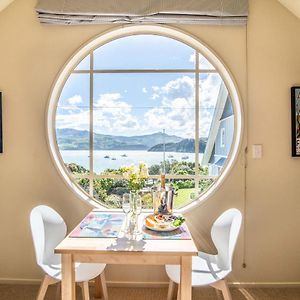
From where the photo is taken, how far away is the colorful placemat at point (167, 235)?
175 cm

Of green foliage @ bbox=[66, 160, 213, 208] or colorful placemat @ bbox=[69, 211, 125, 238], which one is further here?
green foliage @ bbox=[66, 160, 213, 208]

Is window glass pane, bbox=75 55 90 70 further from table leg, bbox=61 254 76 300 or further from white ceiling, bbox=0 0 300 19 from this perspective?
table leg, bbox=61 254 76 300

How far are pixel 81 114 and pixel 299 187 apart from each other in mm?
2461

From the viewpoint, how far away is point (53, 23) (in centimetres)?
250

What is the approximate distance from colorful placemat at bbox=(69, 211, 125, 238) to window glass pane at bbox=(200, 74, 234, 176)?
1.49 meters

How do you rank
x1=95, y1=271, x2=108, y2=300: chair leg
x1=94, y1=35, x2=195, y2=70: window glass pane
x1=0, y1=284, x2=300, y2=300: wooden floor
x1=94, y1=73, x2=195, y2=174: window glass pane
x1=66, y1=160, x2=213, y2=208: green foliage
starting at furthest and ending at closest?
1. x1=94, y1=73, x2=195, y2=174: window glass pane
2. x1=94, y1=35, x2=195, y2=70: window glass pane
3. x1=66, y1=160, x2=213, y2=208: green foliage
4. x1=0, y1=284, x2=300, y2=300: wooden floor
5. x1=95, y1=271, x2=108, y2=300: chair leg

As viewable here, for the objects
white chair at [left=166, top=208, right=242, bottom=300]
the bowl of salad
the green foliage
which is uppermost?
the green foliage

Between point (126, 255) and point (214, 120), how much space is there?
215 cm

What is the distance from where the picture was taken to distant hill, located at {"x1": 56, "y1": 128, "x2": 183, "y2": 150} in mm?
3373

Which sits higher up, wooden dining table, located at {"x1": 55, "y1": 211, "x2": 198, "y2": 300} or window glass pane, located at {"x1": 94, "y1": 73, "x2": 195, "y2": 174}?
window glass pane, located at {"x1": 94, "y1": 73, "x2": 195, "y2": 174}

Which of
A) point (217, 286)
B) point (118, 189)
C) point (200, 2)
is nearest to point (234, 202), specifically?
point (217, 286)

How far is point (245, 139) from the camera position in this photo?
2.49 m

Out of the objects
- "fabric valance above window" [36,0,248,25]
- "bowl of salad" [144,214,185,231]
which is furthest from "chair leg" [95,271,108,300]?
"fabric valance above window" [36,0,248,25]

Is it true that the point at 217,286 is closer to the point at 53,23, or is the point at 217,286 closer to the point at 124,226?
the point at 124,226
